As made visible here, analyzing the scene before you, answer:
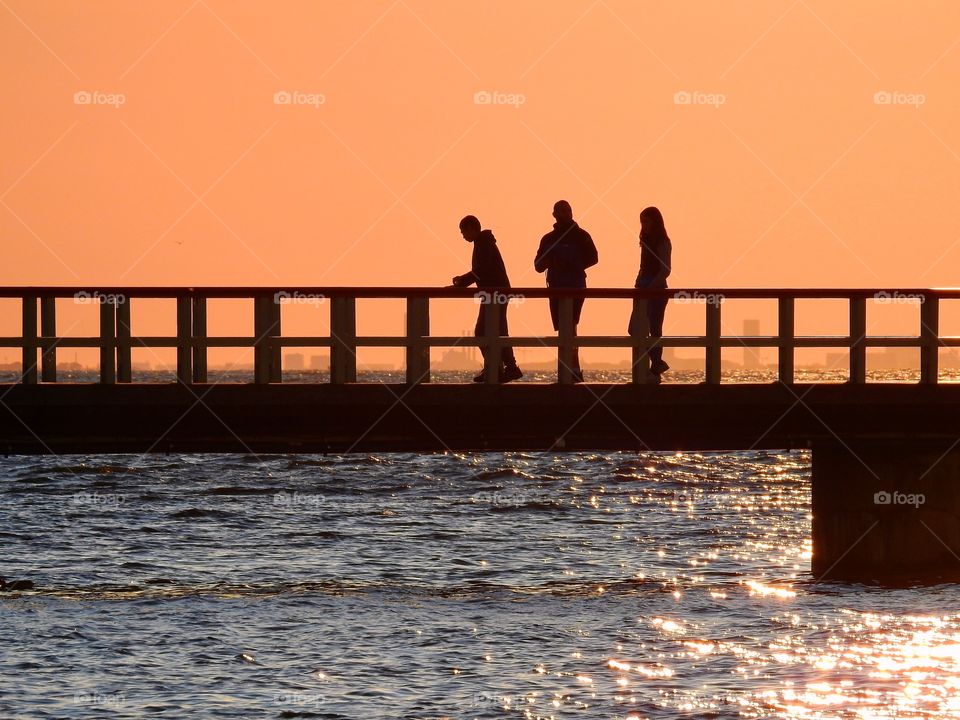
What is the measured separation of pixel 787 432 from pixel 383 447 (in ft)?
14.5

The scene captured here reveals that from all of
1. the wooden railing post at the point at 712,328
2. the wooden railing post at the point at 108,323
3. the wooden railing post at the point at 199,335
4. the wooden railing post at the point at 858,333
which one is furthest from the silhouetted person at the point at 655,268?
the wooden railing post at the point at 108,323

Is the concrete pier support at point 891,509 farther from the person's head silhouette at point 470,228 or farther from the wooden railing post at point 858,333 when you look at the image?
the person's head silhouette at point 470,228

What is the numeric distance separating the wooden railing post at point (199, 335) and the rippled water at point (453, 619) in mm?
3159

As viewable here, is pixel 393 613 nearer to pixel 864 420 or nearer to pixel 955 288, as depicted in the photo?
pixel 864 420

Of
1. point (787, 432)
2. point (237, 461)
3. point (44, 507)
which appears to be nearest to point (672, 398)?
point (787, 432)

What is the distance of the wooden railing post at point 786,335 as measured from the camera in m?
17.1

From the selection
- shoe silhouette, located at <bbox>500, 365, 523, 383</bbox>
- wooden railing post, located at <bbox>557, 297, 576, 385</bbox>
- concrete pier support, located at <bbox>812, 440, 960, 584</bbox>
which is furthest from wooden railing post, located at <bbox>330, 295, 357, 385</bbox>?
concrete pier support, located at <bbox>812, 440, 960, 584</bbox>

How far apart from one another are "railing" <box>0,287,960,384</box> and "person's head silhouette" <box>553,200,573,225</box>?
961mm

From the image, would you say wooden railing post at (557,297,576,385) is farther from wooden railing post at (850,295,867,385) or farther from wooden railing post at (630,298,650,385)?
wooden railing post at (850,295,867,385)

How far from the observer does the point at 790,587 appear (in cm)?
2200

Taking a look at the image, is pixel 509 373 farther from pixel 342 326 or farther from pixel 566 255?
pixel 342 326

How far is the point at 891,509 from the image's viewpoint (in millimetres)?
19797

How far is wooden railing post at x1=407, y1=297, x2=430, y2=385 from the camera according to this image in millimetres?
16328

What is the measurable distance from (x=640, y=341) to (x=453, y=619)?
4769 mm
